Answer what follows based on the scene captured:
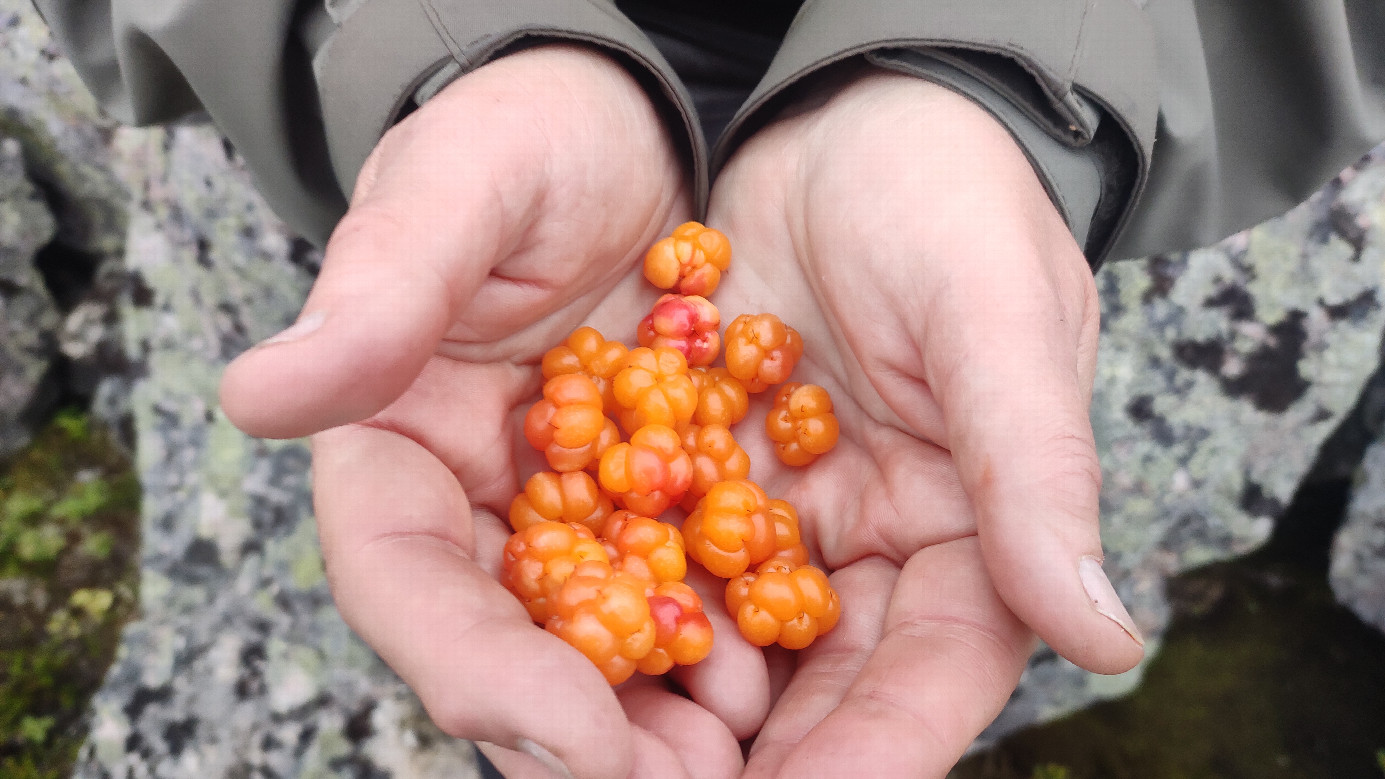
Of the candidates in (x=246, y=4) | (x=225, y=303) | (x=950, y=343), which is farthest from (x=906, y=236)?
(x=225, y=303)

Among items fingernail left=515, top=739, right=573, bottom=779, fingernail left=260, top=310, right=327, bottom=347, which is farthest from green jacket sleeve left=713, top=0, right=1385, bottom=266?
fingernail left=515, top=739, right=573, bottom=779

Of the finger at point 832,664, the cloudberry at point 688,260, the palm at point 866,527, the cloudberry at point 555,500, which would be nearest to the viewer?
the palm at point 866,527

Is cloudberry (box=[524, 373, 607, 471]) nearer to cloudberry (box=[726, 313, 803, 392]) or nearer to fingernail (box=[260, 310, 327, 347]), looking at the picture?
cloudberry (box=[726, 313, 803, 392])

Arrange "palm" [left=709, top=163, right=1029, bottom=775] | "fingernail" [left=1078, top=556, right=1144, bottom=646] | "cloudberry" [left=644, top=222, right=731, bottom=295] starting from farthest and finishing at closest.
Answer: "cloudberry" [left=644, top=222, right=731, bottom=295] → "palm" [left=709, top=163, right=1029, bottom=775] → "fingernail" [left=1078, top=556, right=1144, bottom=646]

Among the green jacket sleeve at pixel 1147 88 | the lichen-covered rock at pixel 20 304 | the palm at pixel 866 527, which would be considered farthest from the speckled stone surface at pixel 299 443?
the palm at pixel 866 527

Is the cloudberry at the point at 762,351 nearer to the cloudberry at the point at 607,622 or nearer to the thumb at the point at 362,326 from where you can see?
the cloudberry at the point at 607,622

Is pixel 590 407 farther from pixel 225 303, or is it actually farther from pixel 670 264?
pixel 225 303

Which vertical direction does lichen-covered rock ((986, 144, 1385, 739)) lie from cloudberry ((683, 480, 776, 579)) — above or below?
below
